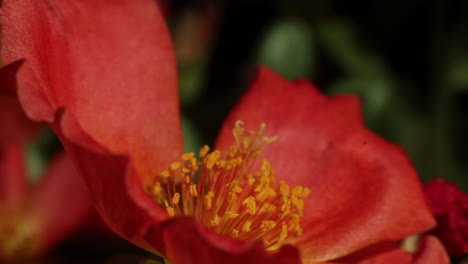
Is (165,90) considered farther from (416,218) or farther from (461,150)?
(461,150)

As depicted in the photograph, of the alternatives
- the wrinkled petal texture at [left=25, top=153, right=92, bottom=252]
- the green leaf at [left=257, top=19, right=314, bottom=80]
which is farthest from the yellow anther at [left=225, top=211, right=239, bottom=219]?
the green leaf at [left=257, top=19, right=314, bottom=80]

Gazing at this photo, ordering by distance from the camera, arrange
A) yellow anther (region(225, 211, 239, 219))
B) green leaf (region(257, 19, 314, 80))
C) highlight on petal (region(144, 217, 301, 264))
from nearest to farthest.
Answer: highlight on petal (region(144, 217, 301, 264)) → yellow anther (region(225, 211, 239, 219)) → green leaf (region(257, 19, 314, 80))

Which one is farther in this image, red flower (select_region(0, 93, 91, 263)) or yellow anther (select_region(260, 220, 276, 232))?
red flower (select_region(0, 93, 91, 263))

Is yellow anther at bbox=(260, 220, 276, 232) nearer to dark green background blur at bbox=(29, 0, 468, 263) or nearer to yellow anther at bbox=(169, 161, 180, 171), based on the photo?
yellow anther at bbox=(169, 161, 180, 171)

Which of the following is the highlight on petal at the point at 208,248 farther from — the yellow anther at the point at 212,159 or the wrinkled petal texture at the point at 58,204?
the wrinkled petal texture at the point at 58,204

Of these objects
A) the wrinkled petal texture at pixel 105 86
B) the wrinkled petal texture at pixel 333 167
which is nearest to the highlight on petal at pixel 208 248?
the wrinkled petal texture at pixel 105 86

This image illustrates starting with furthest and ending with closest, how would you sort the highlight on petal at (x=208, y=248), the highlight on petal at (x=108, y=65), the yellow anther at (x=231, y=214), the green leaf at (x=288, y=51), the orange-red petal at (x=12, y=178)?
the green leaf at (x=288, y=51) < the orange-red petal at (x=12, y=178) < the yellow anther at (x=231, y=214) < the highlight on petal at (x=108, y=65) < the highlight on petal at (x=208, y=248)

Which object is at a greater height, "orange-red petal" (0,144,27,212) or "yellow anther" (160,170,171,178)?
"yellow anther" (160,170,171,178)
